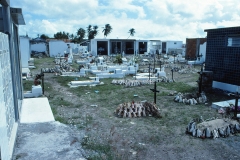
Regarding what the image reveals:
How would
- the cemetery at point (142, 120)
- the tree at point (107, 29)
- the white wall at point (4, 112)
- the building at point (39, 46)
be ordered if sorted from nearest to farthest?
the white wall at point (4, 112) < the cemetery at point (142, 120) < the building at point (39, 46) < the tree at point (107, 29)

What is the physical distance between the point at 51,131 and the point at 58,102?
398 centimetres

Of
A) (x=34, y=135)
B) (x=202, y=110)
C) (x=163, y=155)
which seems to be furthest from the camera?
(x=202, y=110)

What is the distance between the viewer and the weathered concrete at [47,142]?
4.44 metres

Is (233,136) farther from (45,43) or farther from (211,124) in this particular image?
(45,43)

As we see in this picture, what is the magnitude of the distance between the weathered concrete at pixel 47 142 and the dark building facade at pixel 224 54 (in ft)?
29.8

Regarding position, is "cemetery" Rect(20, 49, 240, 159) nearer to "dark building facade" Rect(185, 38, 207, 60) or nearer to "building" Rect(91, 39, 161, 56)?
"dark building facade" Rect(185, 38, 207, 60)

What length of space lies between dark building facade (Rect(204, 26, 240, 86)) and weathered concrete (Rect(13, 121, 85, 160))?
29.8 feet

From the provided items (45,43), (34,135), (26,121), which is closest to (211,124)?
(34,135)

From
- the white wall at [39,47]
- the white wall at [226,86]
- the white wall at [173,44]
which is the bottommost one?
the white wall at [226,86]

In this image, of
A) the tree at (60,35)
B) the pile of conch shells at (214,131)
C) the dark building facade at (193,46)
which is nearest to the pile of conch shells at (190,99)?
the pile of conch shells at (214,131)

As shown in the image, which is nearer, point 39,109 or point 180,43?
point 39,109

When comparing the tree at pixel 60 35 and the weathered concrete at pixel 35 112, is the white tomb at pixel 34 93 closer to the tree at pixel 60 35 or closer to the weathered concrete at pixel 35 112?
the weathered concrete at pixel 35 112

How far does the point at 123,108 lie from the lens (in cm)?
792

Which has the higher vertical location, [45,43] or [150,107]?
[45,43]
